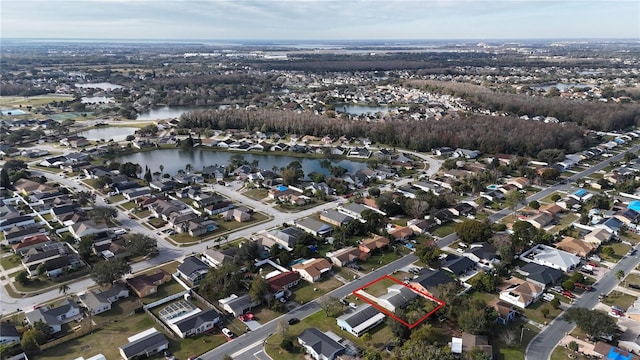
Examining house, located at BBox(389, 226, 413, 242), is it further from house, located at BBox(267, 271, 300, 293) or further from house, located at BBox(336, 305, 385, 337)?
house, located at BBox(336, 305, 385, 337)

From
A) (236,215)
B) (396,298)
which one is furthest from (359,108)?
(396,298)

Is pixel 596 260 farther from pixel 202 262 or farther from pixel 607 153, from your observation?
pixel 607 153

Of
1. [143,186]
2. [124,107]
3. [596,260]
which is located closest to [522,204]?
[596,260]

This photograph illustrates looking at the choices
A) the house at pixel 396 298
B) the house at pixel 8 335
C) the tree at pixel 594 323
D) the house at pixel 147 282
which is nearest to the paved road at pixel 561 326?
the tree at pixel 594 323

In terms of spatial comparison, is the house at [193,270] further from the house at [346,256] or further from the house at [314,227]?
the house at [314,227]

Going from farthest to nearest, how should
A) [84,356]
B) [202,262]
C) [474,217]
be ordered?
[474,217] → [202,262] → [84,356]

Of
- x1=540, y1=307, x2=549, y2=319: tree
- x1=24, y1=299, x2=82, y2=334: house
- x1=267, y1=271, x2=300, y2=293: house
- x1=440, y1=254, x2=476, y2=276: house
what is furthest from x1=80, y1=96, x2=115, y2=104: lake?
x1=540, y1=307, x2=549, y2=319: tree

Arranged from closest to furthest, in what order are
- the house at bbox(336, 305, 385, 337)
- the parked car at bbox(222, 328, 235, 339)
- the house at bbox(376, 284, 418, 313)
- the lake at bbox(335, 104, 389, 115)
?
the parked car at bbox(222, 328, 235, 339) < the house at bbox(336, 305, 385, 337) < the house at bbox(376, 284, 418, 313) < the lake at bbox(335, 104, 389, 115)
